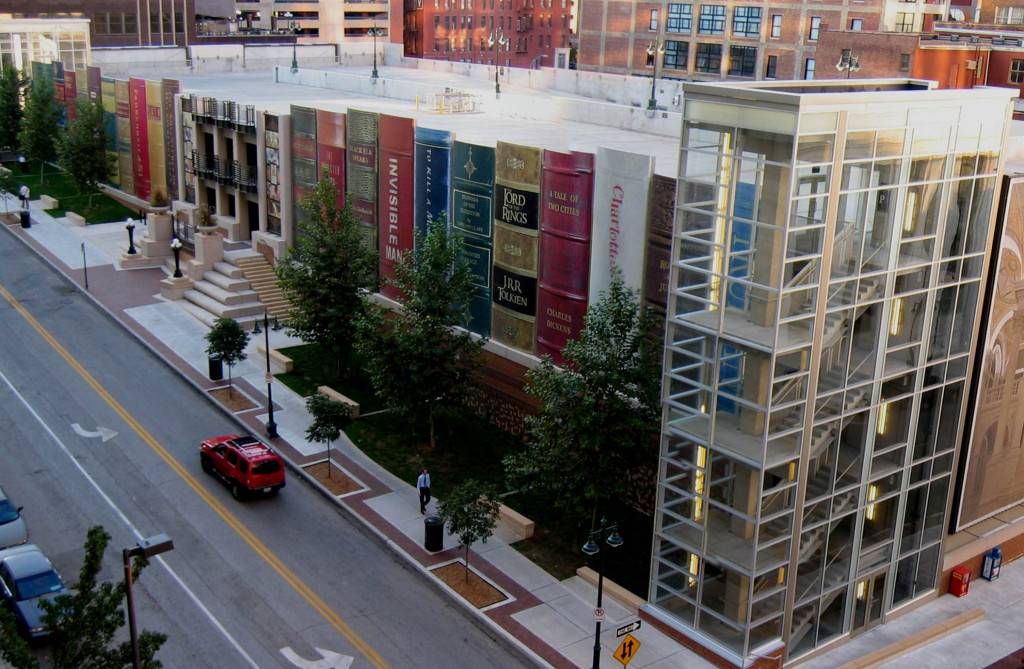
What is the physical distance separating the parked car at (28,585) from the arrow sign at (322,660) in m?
5.61

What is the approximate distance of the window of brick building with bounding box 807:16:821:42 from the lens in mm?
94312

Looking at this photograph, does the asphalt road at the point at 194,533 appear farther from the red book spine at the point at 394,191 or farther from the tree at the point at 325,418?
the red book spine at the point at 394,191

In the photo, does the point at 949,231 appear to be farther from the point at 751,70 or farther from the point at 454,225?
the point at 751,70

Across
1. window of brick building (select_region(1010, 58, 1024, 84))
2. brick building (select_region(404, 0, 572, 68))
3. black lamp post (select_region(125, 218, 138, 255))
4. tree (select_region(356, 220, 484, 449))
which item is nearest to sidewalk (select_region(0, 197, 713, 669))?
black lamp post (select_region(125, 218, 138, 255))

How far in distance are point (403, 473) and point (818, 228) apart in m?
17.2

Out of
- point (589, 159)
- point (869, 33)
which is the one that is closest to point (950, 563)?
point (589, 159)

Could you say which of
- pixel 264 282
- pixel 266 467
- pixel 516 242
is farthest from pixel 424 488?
pixel 264 282

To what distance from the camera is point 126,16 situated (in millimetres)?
111125

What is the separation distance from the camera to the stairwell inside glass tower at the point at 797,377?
26156 millimetres

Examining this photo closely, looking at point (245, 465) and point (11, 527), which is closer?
point (11, 527)

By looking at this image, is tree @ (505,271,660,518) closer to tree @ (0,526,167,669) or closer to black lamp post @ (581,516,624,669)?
black lamp post @ (581,516,624,669)

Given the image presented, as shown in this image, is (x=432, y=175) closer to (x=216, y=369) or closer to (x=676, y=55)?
(x=216, y=369)

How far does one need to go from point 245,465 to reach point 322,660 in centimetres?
895

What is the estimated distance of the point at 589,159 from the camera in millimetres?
35719
